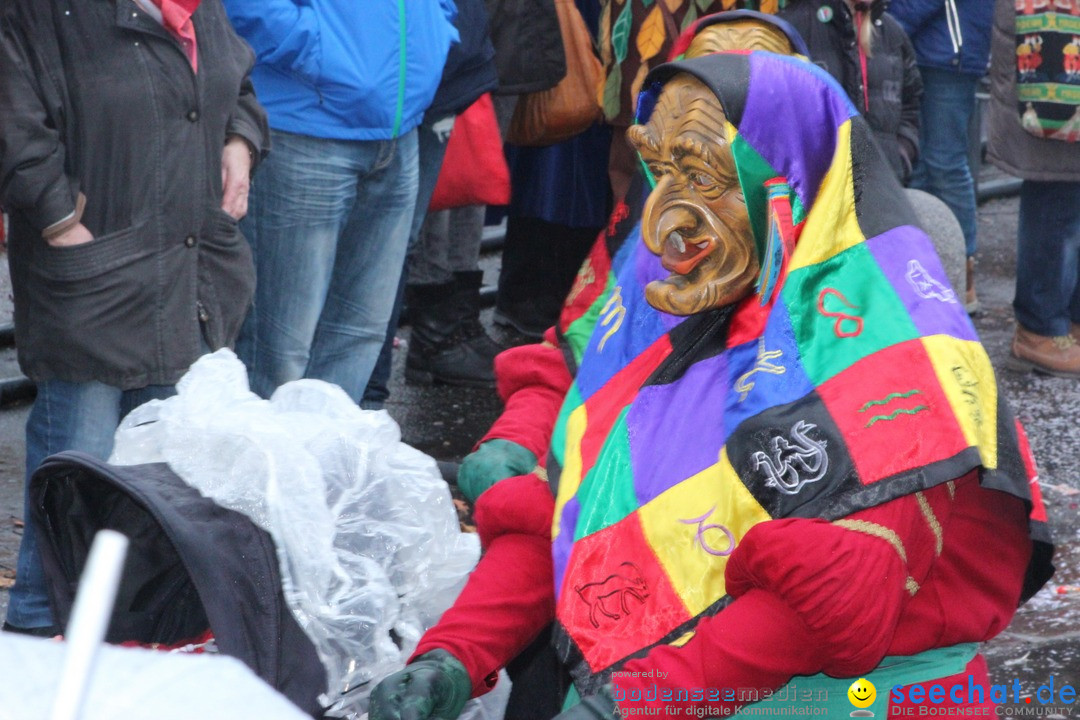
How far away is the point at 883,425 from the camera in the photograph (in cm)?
197

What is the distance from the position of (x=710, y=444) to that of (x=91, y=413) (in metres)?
1.41

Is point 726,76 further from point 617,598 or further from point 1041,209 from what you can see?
point 1041,209

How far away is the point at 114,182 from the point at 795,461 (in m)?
1.54

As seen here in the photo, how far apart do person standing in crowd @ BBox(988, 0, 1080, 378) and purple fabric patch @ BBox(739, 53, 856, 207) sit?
10.5 feet

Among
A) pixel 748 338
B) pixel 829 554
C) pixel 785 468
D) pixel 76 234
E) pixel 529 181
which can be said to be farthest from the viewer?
pixel 529 181

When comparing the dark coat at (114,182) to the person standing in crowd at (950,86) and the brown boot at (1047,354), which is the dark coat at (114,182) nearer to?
the person standing in crowd at (950,86)

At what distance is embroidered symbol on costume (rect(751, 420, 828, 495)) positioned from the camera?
1979mm

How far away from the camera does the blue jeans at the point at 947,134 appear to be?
5832 mm

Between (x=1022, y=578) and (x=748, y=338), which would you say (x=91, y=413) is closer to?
(x=748, y=338)

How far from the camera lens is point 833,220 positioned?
208 centimetres

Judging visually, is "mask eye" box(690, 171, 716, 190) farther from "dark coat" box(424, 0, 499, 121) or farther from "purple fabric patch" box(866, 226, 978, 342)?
"dark coat" box(424, 0, 499, 121)

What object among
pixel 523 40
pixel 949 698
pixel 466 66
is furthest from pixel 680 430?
pixel 523 40

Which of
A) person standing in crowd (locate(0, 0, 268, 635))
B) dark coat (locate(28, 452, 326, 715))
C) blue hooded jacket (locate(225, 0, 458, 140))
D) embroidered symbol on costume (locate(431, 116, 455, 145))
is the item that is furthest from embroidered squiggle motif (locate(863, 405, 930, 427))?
embroidered symbol on costume (locate(431, 116, 455, 145))

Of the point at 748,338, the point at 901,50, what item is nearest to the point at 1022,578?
the point at 748,338
